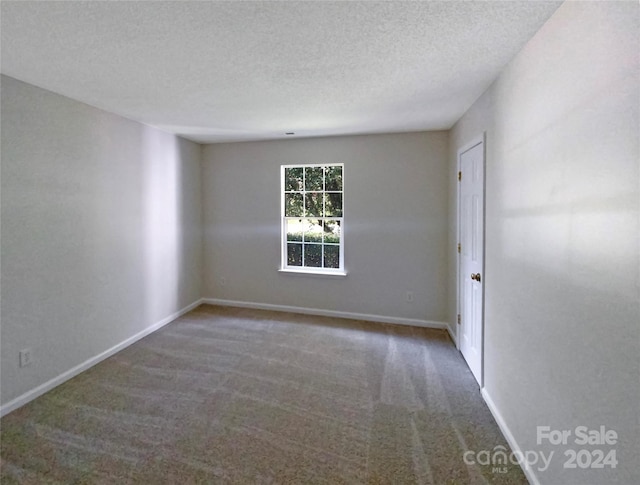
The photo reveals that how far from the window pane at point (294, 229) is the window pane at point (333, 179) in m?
0.64

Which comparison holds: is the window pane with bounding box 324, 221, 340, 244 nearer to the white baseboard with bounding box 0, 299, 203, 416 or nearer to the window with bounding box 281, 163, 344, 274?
the window with bounding box 281, 163, 344, 274

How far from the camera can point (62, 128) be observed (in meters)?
2.53

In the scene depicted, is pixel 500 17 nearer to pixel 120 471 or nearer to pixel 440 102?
pixel 440 102

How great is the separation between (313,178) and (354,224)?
0.89m

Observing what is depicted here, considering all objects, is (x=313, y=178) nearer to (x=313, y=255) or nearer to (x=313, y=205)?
(x=313, y=205)

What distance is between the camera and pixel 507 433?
1913mm

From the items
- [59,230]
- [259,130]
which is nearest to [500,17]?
[259,130]

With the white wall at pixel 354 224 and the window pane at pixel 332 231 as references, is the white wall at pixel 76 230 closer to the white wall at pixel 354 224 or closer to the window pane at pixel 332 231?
the white wall at pixel 354 224

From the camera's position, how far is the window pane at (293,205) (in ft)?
14.0

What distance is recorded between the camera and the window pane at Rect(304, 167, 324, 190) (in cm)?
416

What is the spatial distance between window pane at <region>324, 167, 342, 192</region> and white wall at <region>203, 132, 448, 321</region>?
0.13 meters

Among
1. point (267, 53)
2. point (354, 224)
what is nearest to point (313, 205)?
point (354, 224)

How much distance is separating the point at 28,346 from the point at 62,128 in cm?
179

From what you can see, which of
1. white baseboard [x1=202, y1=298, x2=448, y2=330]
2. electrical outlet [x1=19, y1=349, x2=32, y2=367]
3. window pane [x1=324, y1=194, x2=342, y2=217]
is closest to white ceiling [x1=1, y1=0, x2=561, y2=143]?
window pane [x1=324, y1=194, x2=342, y2=217]
